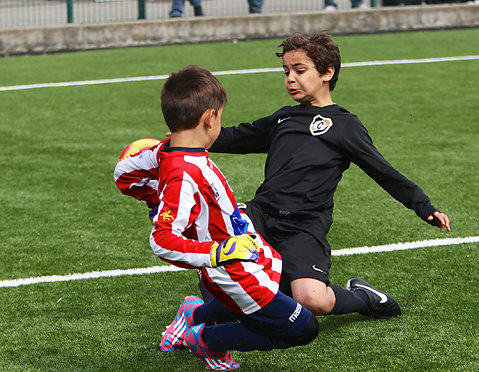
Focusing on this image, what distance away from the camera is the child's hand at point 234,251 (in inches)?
113

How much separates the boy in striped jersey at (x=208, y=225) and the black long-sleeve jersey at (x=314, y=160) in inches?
24.7

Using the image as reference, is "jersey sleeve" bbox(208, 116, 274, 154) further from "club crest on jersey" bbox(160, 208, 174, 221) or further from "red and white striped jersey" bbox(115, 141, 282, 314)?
"club crest on jersey" bbox(160, 208, 174, 221)

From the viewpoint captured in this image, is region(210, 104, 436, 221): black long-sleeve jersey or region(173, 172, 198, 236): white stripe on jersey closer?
region(173, 172, 198, 236): white stripe on jersey

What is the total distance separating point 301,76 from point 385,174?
66cm

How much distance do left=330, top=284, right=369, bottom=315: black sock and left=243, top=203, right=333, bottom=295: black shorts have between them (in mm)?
121

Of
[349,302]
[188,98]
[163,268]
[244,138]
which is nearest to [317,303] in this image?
[349,302]

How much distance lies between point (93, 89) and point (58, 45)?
9.33ft

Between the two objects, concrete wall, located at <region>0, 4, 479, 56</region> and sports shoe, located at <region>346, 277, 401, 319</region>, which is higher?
concrete wall, located at <region>0, 4, 479, 56</region>

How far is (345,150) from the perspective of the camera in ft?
13.2

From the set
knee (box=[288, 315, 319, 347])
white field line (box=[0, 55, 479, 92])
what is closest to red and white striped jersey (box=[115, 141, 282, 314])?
knee (box=[288, 315, 319, 347])

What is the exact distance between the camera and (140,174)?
11.7 feet

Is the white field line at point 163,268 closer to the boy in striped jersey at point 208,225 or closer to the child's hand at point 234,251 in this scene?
the boy in striped jersey at point 208,225

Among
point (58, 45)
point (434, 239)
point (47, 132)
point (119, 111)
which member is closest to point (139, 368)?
point (434, 239)

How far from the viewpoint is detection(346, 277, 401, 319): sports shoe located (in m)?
4.12
